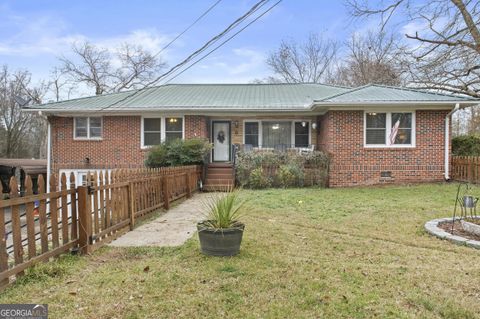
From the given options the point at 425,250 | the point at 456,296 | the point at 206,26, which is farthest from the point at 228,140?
the point at 456,296

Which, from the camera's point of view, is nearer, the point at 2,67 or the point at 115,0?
the point at 115,0

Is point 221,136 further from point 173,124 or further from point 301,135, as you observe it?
point 301,135

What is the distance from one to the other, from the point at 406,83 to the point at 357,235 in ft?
65.8

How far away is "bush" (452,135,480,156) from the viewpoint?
14.2 meters

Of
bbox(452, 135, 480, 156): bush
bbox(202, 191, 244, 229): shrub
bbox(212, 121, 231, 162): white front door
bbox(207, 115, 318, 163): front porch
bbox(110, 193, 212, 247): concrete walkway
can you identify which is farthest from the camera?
bbox(212, 121, 231, 162): white front door

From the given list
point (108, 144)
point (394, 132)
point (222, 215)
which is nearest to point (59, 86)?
point (108, 144)

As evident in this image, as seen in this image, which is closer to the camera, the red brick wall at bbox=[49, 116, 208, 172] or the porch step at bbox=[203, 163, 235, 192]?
the porch step at bbox=[203, 163, 235, 192]

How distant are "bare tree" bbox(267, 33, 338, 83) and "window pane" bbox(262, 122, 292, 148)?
1753 centimetres

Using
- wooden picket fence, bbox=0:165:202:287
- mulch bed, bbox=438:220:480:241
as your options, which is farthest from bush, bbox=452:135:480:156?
wooden picket fence, bbox=0:165:202:287

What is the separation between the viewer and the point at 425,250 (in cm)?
469

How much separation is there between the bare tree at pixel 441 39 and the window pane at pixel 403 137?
3905mm

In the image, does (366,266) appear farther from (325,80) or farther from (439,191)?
(325,80)

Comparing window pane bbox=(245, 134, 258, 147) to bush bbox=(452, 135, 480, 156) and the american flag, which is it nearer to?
the american flag

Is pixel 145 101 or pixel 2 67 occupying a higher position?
pixel 2 67
